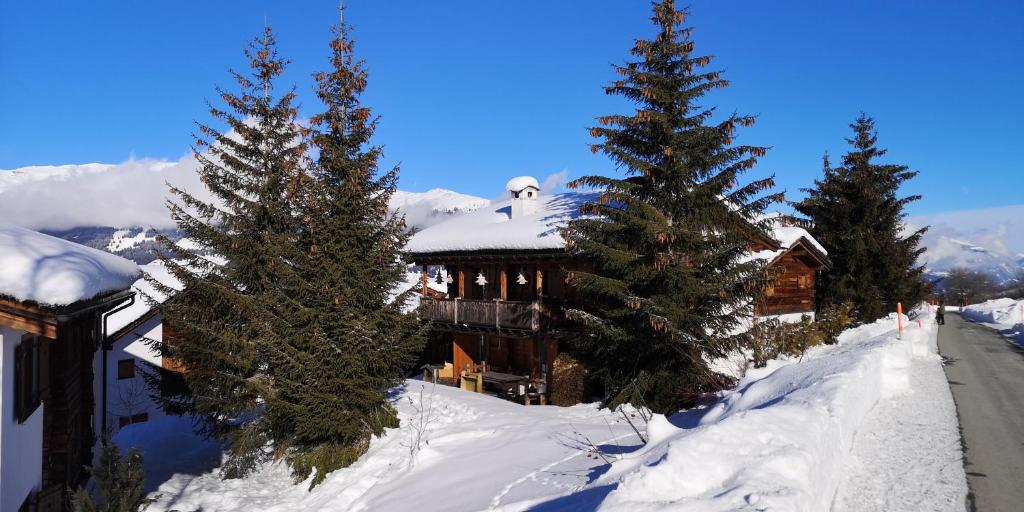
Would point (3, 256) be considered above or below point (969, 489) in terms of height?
above

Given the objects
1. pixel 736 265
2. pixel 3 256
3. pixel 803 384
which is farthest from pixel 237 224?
pixel 803 384

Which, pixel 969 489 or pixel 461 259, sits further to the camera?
pixel 461 259

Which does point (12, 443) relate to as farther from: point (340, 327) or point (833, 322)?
point (833, 322)

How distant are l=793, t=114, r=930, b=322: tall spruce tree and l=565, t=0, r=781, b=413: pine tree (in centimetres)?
1761

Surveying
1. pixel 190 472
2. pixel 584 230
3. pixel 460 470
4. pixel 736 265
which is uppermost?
pixel 584 230

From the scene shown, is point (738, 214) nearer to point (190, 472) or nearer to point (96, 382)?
point (190, 472)

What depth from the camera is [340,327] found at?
44.8 feet

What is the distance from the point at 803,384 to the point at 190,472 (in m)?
14.3

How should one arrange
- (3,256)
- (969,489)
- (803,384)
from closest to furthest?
(969,489) < (3,256) < (803,384)

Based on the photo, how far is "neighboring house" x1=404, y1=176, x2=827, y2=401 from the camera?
A: 2033 cm

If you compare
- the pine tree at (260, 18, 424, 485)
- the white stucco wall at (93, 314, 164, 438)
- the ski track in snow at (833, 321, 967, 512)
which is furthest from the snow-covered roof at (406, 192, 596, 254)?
the white stucco wall at (93, 314, 164, 438)

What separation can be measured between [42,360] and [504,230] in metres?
14.5

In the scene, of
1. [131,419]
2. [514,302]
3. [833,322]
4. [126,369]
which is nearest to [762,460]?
[514,302]

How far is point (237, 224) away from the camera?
629 inches
